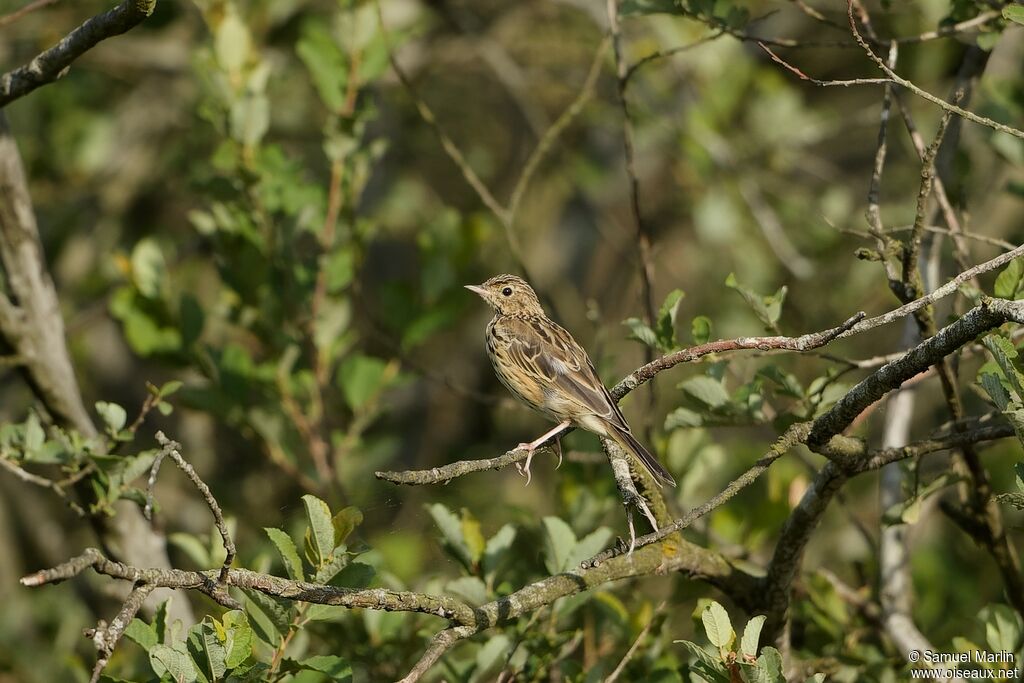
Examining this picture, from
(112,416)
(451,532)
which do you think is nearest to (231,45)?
(112,416)

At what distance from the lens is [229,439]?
7.52 metres

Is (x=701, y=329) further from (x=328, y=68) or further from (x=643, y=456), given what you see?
(x=328, y=68)

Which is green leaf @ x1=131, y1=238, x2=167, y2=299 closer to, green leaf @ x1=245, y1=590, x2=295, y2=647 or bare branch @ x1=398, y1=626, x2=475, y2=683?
green leaf @ x1=245, y1=590, x2=295, y2=647

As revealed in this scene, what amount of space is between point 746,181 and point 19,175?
4.35m

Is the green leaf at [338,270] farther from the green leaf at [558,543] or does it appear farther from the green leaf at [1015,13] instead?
the green leaf at [1015,13]

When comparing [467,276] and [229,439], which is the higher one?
[467,276]

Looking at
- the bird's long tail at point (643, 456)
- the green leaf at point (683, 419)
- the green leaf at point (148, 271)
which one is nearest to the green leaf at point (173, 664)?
the bird's long tail at point (643, 456)

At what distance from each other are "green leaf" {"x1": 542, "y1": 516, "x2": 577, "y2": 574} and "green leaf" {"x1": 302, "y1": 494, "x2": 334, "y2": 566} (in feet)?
2.73

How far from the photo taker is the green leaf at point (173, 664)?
111 inches

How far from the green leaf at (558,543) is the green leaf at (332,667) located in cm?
81

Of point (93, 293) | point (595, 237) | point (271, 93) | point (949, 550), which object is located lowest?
point (949, 550)

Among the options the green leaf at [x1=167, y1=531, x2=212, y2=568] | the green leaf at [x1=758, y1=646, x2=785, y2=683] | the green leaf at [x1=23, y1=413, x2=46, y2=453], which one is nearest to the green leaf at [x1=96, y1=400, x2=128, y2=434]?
the green leaf at [x1=23, y1=413, x2=46, y2=453]

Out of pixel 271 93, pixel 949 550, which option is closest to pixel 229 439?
pixel 271 93

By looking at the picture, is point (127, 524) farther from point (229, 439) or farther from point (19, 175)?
point (229, 439)
